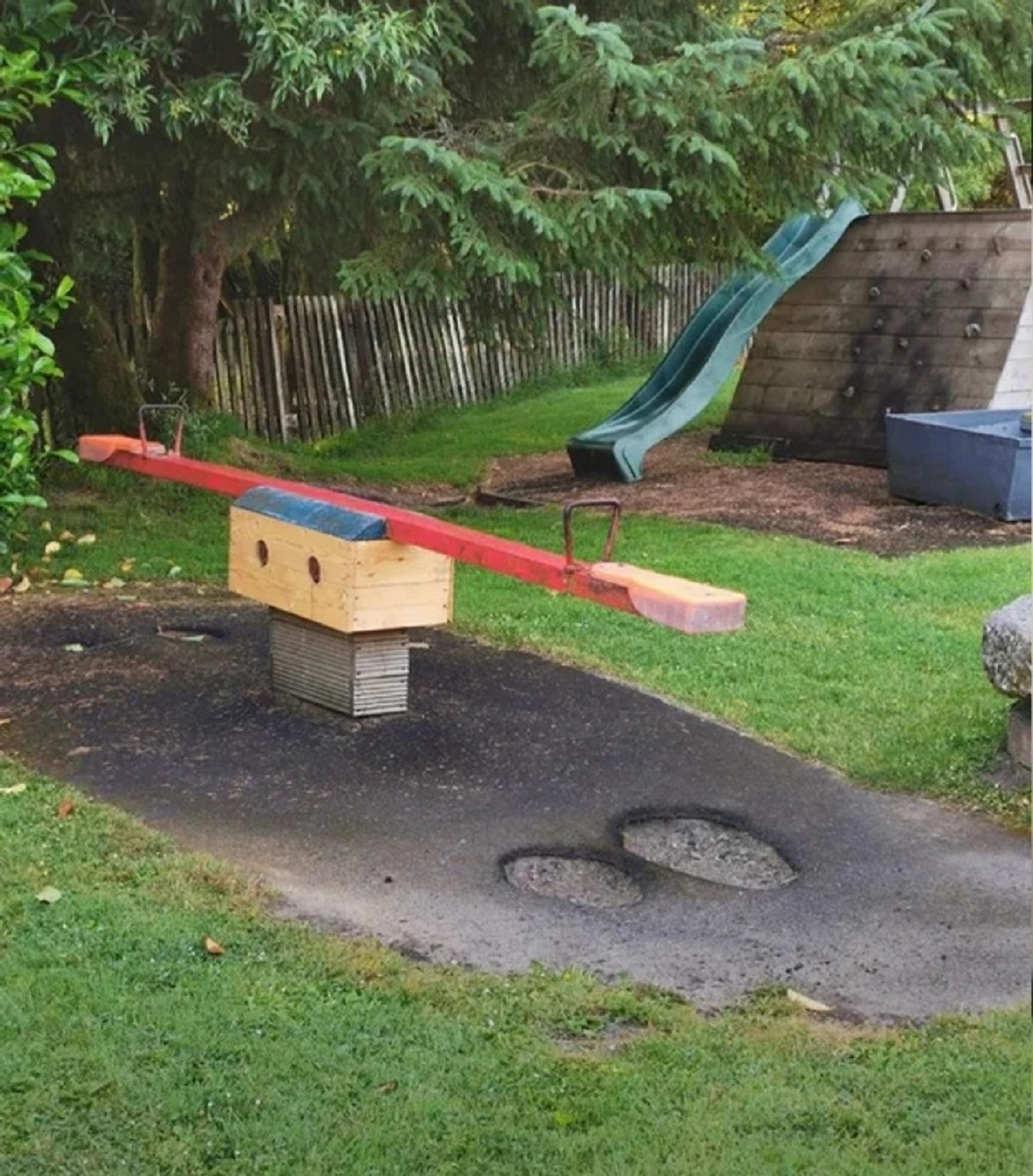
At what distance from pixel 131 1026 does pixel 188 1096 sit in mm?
389

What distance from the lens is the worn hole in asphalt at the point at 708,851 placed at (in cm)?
555

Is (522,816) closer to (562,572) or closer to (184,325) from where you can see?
(562,572)

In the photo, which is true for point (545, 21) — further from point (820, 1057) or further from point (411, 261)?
point (820, 1057)

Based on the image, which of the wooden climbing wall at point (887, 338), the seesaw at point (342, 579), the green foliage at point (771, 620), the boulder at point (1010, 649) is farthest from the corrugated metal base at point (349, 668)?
the wooden climbing wall at point (887, 338)

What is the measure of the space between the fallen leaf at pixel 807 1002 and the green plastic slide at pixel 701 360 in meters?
9.75

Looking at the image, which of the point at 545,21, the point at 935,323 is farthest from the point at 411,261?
the point at 935,323

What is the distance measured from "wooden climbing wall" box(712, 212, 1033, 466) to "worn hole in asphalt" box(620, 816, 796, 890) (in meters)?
9.00

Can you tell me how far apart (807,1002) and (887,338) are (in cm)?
1159

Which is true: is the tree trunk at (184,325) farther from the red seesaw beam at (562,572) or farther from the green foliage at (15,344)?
the green foliage at (15,344)

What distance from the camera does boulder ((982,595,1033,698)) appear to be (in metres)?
6.04

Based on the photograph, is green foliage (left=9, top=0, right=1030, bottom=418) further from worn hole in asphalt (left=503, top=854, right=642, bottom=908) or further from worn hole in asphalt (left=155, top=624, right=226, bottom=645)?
worn hole in asphalt (left=503, top=854, right=642, bottom=908)

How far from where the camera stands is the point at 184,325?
13867 millimetres

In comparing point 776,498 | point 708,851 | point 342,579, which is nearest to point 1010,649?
point 708,851

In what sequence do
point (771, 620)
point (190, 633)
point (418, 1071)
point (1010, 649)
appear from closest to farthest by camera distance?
point (418, 1071) < point (1010, 649) < point (190, 633) < point (771, 620)
